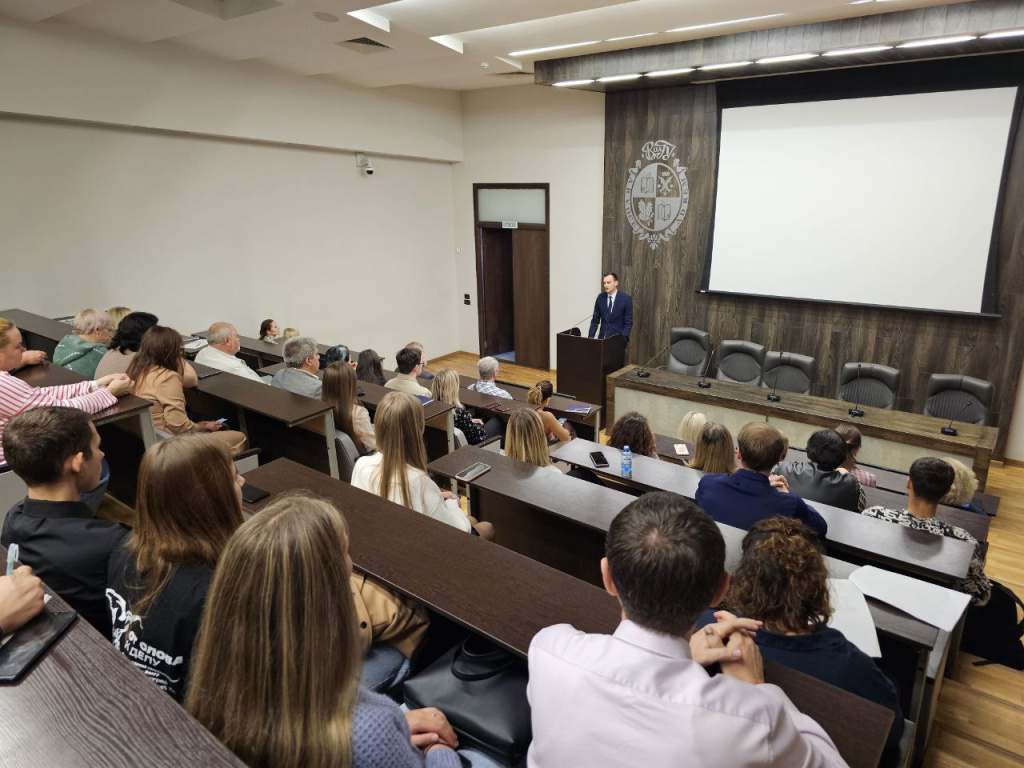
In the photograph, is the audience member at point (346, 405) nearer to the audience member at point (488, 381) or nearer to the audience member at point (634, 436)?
the audience member at point (488, 381)

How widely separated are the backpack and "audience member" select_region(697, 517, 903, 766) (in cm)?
154

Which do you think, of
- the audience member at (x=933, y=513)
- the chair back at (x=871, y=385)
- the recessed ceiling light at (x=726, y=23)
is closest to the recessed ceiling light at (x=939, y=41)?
the recessed ceiling light at (x=726, y=23)

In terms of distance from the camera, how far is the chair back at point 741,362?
5.79 meters

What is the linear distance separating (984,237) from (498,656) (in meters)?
5.68

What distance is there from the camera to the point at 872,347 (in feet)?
18.4

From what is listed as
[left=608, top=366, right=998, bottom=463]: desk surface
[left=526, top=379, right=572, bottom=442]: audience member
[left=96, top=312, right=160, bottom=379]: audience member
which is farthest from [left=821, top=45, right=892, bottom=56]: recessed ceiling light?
[left=96, top=312, right=160, bottom=379]: audience member

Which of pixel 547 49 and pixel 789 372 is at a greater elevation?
pixel 547 49

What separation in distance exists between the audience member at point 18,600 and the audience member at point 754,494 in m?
2.17

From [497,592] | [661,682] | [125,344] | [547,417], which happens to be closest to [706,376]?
[547,417]

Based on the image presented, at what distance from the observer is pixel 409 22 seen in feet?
14.4

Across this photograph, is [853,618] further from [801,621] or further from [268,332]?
[268,332]

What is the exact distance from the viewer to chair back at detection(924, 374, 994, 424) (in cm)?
470

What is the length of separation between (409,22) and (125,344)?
10.1ft

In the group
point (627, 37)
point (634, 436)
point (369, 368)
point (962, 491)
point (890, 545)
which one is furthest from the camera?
point (627, 37)
